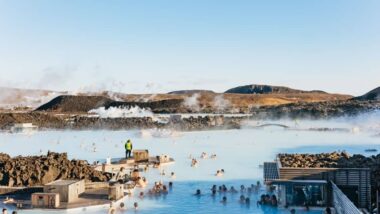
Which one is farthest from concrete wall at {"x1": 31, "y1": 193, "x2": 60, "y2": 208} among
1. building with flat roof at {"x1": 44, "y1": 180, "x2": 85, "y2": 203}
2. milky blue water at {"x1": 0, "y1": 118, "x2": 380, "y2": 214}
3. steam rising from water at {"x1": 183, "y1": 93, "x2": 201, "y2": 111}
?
steam rising from water at {"x1": 183, "y1": 93, "x2": 201, "y2": 111}

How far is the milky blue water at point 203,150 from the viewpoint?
14328 mm

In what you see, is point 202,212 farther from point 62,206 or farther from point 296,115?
point 296,115

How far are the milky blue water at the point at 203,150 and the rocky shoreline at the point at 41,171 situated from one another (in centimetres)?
199

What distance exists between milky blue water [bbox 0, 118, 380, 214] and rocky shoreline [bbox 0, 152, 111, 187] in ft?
6.54

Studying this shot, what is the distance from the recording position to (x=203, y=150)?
27438 millimetres

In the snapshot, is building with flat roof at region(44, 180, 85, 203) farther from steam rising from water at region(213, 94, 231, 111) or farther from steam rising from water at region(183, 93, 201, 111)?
steam rising from water at region(213, 94, 231, 111)

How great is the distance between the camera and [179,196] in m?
15.3

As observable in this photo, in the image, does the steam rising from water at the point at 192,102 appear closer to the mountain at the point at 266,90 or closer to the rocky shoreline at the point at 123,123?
the rocky shoreline at the point at 123,123

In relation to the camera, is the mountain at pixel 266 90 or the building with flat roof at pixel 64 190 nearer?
the building with flat roof at pixel 64 190

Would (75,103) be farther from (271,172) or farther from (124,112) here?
(271,172)

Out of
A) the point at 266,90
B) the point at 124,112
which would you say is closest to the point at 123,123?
the point at 124,112

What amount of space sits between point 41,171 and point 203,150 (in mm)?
12645

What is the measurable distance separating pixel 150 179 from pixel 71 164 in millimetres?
3079

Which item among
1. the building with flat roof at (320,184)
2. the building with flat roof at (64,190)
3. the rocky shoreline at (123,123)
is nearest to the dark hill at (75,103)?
the rocky shoreline at (123,123)
